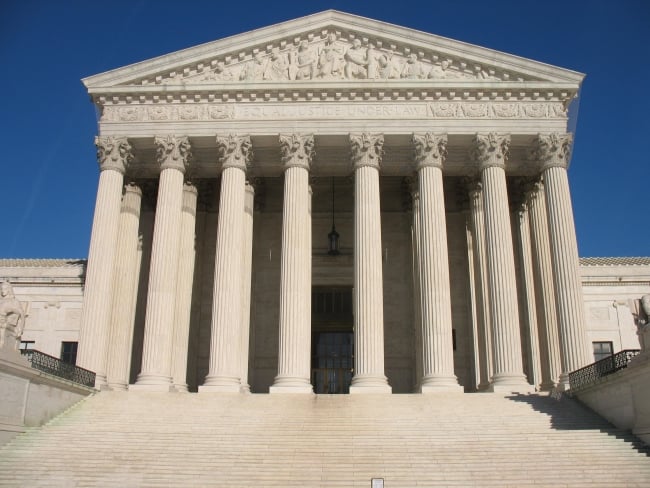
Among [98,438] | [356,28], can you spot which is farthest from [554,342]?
[98,438]

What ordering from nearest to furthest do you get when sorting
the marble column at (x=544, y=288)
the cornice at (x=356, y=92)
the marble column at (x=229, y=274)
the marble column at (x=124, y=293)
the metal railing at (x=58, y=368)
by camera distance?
the metal railing at (x=58, y=368)
the marble column at (x=229, y=274)
the marble column at (x=124, y=293)
the marble column at (x=544, y=288)
the cornice at (x=356, y=92)

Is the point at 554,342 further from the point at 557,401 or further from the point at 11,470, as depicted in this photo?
the point at 11,470

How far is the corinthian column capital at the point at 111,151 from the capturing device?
33219mm

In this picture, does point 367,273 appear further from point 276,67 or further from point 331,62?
point 276,67

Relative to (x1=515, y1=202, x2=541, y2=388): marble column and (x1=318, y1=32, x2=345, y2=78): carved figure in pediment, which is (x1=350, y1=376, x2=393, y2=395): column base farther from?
(x1=318, y1=32, x2=345, y2=78): carved figure in pediment

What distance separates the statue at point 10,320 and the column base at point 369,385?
13627 mm

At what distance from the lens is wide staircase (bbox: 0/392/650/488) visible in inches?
731

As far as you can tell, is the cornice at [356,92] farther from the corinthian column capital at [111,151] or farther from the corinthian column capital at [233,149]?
the corinthian column capital at [111,151]

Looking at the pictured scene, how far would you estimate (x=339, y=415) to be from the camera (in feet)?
79.5

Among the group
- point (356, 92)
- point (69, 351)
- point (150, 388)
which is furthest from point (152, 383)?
point (356, 92)

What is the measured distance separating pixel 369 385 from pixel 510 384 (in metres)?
6.18

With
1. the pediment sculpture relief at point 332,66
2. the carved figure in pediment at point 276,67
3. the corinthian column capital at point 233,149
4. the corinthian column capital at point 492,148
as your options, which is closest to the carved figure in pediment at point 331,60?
the pediment sculpture relief at point 332,66

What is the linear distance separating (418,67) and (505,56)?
4.34 m

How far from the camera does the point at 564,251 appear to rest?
31.0 metres
